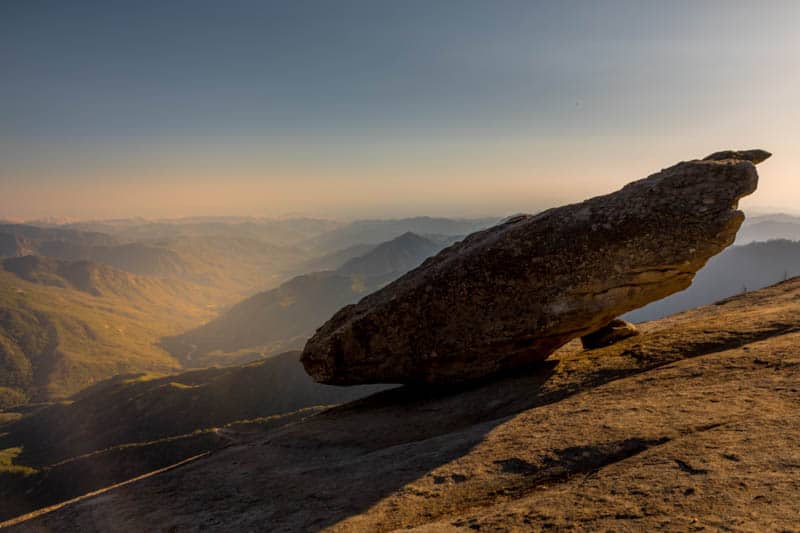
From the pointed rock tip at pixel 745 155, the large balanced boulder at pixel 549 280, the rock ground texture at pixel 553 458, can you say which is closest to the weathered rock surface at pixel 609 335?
the rock ground texture at pixel 553 458

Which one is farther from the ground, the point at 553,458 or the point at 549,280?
the point at 549,280

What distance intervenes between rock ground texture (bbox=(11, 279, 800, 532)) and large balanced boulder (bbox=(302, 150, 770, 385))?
6.92 ft

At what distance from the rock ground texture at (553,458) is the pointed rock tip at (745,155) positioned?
8.20 meters

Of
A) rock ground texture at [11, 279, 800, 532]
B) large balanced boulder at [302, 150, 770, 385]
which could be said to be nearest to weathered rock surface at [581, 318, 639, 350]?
rock ground texture at [11, 279, 800, 532]

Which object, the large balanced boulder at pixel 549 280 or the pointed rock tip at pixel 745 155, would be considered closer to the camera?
the large balanced boulder at pixel 549 280

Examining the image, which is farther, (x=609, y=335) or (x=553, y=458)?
(x=609, y=335)

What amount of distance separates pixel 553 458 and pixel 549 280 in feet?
32.7

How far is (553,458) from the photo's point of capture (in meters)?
11.7

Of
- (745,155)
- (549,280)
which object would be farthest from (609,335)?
(745,155)

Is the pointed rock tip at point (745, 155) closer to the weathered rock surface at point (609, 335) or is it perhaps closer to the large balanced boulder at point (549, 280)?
the large balanced boulder at point (549, 280)

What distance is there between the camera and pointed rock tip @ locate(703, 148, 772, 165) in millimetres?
20625

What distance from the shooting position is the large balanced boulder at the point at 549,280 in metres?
→ 18.5

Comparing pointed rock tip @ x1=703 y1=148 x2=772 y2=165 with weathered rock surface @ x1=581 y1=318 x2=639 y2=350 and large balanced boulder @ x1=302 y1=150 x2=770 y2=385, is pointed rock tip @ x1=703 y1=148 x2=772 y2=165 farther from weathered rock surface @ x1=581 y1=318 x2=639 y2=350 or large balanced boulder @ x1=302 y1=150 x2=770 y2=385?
weathered rock surface @ x1=581 y1=318 x2=639 y2=350

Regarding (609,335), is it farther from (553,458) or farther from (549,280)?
(553,458)
